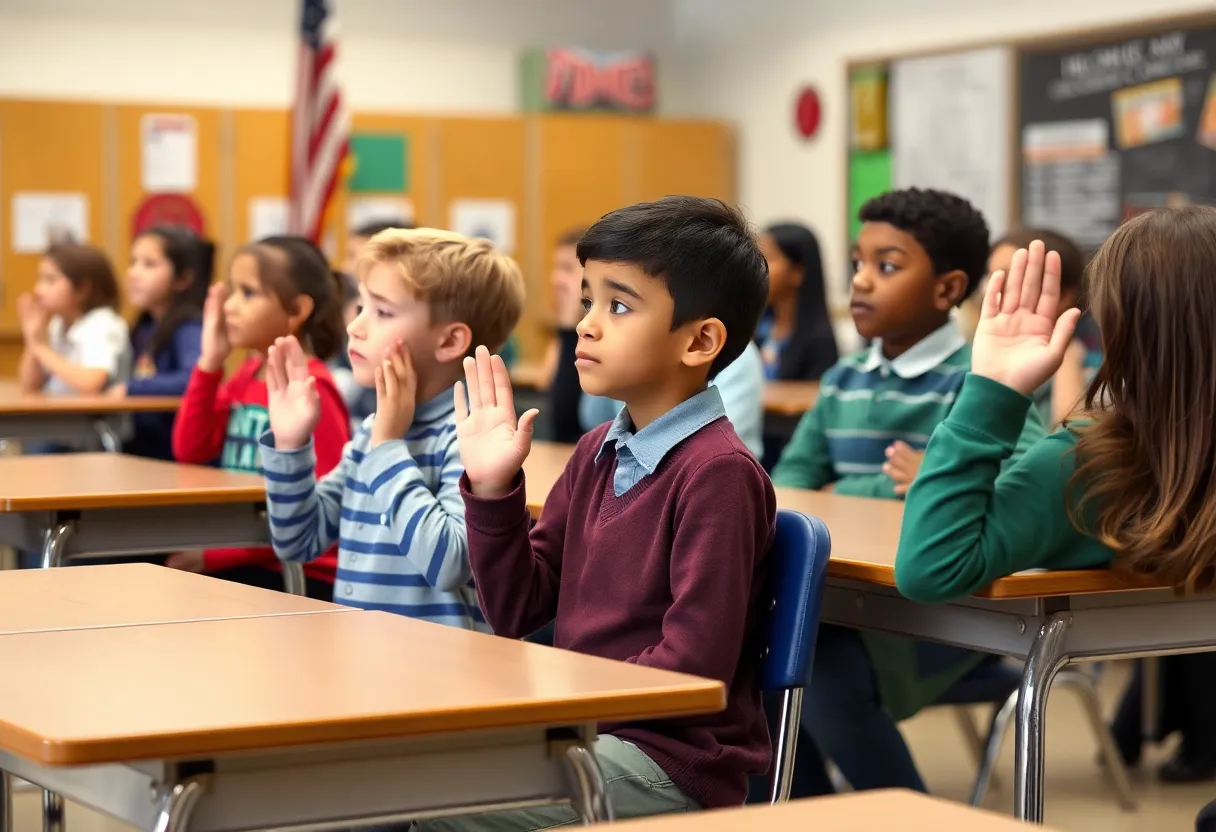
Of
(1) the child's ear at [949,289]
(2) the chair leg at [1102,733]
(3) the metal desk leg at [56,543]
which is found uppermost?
(1) the child's ear at [949,289]

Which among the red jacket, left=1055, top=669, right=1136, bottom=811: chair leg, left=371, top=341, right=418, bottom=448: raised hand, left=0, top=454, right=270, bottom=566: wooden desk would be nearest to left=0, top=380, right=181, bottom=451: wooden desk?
the red jacket

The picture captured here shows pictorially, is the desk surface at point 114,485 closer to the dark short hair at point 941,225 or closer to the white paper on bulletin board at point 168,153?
Answer: the dark short hair at point 941,225

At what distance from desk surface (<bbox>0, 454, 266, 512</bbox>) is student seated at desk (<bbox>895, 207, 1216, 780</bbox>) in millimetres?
1256

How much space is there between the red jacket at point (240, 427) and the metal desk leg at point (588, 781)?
1515 mm

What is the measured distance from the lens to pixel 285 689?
4.20 feet

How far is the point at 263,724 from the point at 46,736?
0.14 meters

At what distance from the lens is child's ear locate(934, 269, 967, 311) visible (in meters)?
2.91

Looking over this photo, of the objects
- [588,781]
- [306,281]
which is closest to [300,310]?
[306,281]

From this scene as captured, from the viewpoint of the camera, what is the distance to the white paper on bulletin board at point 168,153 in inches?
288

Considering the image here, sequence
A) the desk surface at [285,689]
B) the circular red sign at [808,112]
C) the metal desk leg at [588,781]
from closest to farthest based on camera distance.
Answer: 1. the desk surface at [285,689]
2. the metal desk leg at [588,781]
3. the circular red sign at [808,112]

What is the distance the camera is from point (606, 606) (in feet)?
5.91

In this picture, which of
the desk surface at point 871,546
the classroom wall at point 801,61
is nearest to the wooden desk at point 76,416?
the desk surface at point 871,546

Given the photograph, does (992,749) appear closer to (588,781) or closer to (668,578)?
(668,578)

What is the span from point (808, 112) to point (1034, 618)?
6.24 metres
